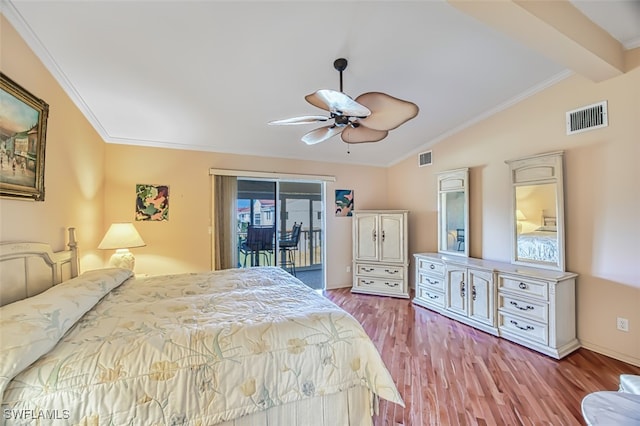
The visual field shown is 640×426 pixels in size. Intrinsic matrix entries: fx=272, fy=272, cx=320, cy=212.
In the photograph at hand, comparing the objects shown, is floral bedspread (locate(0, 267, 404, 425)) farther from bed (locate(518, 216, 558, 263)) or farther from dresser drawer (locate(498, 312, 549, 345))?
bed (locate(518, 216, 558, 263))

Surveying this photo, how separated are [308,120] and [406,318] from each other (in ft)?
9.09

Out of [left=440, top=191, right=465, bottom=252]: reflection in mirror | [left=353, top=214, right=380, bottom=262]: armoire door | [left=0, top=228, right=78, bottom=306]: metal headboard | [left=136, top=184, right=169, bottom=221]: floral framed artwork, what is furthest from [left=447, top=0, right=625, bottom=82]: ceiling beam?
[left=136, top=184, right=169, bottom=221]: floral framed artwork

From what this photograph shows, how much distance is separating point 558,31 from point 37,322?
3504 mm

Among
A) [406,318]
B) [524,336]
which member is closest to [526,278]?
[524,336]

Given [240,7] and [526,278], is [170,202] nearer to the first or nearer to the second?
[240,7]

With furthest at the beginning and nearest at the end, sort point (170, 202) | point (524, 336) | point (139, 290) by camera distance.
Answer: point (170, 202) → point (524, 336) → point (139, 290)

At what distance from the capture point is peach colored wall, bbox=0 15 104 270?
174 centimetres

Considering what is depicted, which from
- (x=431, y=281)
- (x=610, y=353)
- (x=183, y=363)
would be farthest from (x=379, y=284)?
(x=183, y=363)

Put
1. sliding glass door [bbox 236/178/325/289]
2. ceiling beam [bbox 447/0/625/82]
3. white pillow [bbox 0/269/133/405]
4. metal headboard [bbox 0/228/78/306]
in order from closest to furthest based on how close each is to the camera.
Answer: white pillow [bbox 0/269/133/405], metal headboard [bbox 0/228/78/306], ceiling beam [bbox 447/0/625/82], sliding glass door [bbox 236/178/325/289]

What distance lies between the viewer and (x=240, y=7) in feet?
6.13

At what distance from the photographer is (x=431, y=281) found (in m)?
3.87

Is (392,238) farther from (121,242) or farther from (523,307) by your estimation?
(121,242)

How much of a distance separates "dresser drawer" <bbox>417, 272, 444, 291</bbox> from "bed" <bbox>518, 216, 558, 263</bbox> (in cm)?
98

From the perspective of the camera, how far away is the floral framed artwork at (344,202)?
16.1 feet
